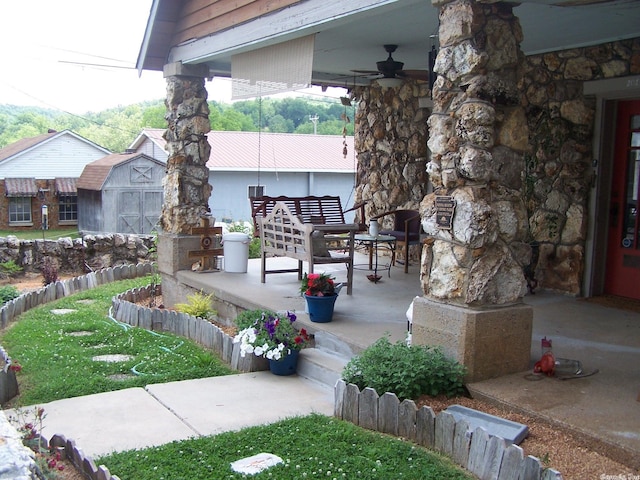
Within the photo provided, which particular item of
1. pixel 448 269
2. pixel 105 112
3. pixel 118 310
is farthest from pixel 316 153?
pixel 105 112

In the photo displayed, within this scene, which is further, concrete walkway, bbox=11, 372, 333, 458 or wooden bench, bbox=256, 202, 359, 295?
wooden bench, bbox=256, 202, 359, 295

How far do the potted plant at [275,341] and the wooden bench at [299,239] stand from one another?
1279mm

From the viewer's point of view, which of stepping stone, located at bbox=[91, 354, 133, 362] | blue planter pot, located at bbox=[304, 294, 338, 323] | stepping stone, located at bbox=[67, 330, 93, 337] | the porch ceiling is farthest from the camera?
stepping stone, located at bbox=[67, 330, 93, 337]

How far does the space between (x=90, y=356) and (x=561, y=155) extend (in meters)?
4.82

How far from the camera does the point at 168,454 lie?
3643mm

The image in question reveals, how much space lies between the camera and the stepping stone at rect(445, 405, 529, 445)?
3320 mm

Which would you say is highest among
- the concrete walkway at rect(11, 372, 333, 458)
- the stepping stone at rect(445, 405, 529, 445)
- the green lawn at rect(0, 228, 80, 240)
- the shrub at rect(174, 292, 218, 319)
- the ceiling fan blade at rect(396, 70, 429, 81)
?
the ceiling fan blade at rect(396, 70, 429, 81)

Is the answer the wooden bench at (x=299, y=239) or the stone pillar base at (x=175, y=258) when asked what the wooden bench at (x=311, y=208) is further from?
Answer: the wooden bench at (x=299, y=239)

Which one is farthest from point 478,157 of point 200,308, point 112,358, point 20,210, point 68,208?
point 68,208

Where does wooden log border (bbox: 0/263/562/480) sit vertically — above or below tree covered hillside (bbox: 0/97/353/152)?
below

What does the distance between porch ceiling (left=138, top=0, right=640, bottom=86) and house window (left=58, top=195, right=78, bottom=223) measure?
16.7m

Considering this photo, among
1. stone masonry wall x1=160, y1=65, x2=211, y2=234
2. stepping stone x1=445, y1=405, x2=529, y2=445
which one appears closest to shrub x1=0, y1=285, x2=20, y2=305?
stone masonry wall x1=160, y1=65, x2=211, y2=234

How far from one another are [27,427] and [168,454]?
2.45ft

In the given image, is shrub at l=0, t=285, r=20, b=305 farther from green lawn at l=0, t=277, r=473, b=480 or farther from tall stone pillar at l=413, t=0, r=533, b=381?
tall stone pillar at l=413, t=0, r=533, b=381
